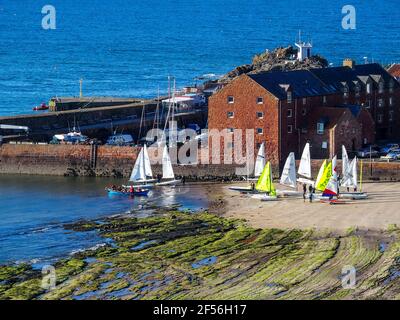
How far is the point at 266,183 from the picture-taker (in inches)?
2687

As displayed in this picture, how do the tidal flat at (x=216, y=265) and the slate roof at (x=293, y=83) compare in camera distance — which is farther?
the slate roof at (x=293, y=83)

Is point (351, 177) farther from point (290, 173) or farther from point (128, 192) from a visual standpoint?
point (128, 192)

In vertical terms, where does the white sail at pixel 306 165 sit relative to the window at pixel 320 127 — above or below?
below

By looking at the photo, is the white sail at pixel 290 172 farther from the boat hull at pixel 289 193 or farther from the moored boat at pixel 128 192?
the moored boat at pixel 128 192

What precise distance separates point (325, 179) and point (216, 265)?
16622 millimetres

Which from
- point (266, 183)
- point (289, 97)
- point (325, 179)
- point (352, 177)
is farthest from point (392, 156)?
point (266, 183)

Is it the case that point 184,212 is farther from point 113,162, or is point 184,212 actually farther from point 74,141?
point 74,141

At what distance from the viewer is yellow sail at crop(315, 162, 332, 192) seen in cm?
6731

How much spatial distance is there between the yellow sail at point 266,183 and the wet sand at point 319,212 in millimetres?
865

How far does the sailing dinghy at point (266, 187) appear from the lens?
2657 inches

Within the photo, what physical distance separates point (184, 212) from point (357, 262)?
14390 mm

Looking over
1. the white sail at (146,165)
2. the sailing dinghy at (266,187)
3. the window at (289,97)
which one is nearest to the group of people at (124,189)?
the white sail at (146,165)

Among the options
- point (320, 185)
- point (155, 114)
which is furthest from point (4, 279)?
point (155, 114)

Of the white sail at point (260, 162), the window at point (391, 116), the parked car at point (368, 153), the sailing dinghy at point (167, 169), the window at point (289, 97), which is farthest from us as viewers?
the window at point (391, 116)
